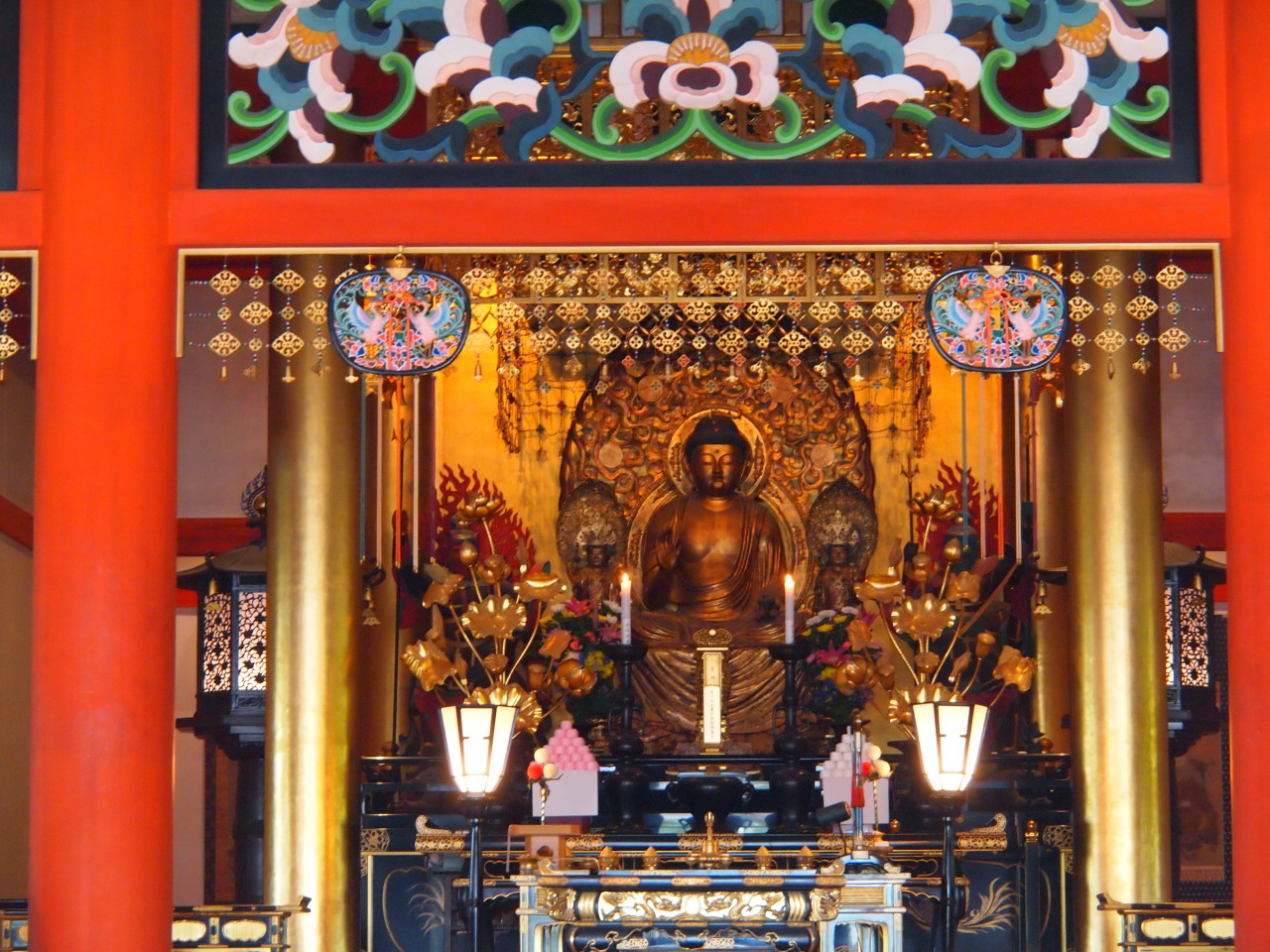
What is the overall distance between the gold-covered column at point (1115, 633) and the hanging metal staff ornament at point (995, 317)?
1.41 metres

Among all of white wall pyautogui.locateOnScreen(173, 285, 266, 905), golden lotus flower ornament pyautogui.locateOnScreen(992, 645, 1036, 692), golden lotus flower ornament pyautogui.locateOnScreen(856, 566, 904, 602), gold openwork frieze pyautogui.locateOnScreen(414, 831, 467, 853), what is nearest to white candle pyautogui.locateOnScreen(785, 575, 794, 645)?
Result: golden lotus flower ornament pyautogui.locateOnScreen(856, 566, 904, 602)

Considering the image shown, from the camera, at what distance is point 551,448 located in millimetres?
8961

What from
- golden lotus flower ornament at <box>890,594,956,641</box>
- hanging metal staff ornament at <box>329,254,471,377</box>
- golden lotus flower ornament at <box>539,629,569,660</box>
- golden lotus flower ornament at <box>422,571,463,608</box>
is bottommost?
golden lotus flower ornament at <box>539,629,569,660</box>

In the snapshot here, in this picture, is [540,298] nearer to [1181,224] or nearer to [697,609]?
[1181,224]

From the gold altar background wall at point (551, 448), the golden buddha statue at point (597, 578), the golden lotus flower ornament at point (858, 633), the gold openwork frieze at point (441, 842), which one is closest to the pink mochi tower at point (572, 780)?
the gold openwork frieze at point (441, 842)

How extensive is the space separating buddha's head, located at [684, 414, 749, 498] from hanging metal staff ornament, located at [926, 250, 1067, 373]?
3994 mm

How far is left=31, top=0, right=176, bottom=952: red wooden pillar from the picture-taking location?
409cm

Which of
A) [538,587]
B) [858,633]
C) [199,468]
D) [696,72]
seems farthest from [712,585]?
[696,72]

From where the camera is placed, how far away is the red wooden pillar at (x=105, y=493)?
13.4 ft

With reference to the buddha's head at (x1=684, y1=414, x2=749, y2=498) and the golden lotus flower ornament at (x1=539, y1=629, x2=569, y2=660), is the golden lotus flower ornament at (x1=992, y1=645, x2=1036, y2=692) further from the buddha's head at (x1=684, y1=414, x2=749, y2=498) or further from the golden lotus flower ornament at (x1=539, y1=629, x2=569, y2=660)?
the buddha's head at (x1=684, y1=414, x2=749, y2=498)

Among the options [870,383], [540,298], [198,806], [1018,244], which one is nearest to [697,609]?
[870,383]

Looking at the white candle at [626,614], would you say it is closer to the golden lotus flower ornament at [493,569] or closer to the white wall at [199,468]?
the golden lotus flower ornament at [493,569]

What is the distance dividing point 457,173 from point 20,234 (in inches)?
36.5

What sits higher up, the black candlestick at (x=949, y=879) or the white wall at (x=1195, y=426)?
the white wall at (x=1195, y=426)
